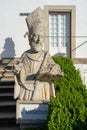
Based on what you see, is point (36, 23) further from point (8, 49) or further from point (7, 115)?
point (8, 49)

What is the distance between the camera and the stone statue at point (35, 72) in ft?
29.1

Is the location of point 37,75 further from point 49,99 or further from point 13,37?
point 13,37

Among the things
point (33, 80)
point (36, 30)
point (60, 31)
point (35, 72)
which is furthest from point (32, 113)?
point (60, 31)

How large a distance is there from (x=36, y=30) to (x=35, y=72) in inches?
28.6

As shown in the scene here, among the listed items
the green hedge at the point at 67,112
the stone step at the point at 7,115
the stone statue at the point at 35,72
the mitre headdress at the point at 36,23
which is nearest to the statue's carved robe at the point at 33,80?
the stone statue at the point at 35,72

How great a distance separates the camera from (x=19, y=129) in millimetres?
9250

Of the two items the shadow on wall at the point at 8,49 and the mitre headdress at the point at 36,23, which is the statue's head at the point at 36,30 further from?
the shadow on wall at the point at 8,49

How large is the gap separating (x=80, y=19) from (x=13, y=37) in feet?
7.09

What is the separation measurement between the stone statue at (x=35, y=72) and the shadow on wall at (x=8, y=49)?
713 centimetres

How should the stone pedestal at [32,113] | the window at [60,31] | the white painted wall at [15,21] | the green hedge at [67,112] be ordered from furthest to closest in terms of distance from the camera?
the window at [60,31] < the white painted wall at [15,21] < the stone pedestal at [32,113] < the green hedge at [67,112]

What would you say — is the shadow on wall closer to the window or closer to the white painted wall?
the white painted wall

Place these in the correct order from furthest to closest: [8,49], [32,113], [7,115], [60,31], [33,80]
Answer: [60,31] → [8,49] → [7,115] → [33,80] → [32,113]

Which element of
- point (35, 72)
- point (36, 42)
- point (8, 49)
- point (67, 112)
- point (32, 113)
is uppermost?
→ point (36, 42)

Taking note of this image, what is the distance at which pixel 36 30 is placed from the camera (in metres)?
9.02
